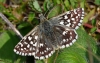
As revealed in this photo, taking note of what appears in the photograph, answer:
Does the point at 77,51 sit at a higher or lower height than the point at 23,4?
lower

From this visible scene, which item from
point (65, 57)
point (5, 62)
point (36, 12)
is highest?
point (36, 12)

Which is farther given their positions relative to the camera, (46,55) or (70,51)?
(70,51)

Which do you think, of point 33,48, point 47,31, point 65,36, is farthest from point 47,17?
point 33,48

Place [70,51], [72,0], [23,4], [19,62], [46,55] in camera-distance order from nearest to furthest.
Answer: [46,55] → [70,51] → [19,62] → [72,0] → [23,4]

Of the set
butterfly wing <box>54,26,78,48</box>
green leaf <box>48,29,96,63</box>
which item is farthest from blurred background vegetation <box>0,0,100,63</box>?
butterfly wing <box>54,26,78,48</box>

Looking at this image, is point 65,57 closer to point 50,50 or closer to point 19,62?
point 50,50

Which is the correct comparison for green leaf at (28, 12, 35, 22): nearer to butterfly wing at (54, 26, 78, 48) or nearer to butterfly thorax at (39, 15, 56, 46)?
butterfly thorax at (39, 15, 56, 46)

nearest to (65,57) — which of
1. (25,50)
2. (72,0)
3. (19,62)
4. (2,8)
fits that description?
(25,50)
